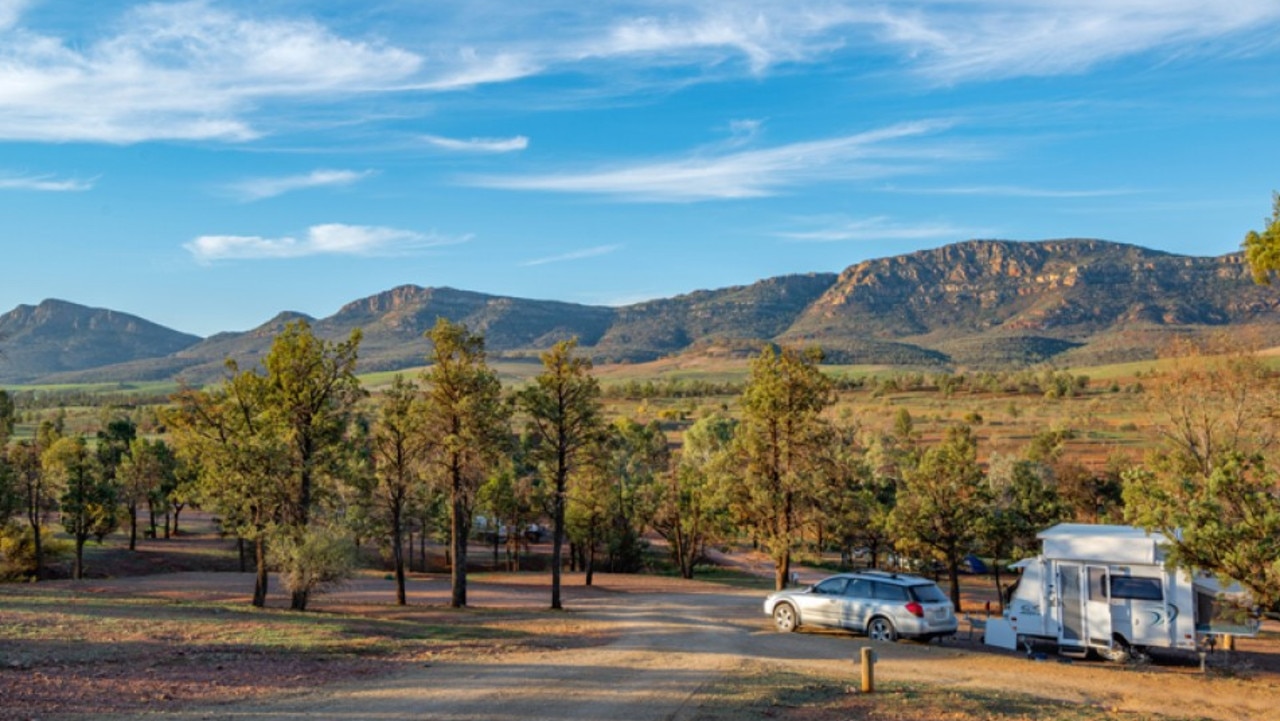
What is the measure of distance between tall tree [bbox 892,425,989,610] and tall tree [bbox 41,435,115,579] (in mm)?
38872

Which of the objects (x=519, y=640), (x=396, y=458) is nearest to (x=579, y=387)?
(x=396, y=458)

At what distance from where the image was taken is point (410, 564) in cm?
5759

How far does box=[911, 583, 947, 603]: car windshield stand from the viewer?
21.7 metres

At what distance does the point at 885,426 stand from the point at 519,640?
8783 cm

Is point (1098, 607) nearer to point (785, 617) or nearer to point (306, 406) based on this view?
point (785, 617)

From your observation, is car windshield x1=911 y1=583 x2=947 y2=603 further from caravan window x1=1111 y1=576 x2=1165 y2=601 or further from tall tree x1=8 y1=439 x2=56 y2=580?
tall tree x1=8 y1=439 x2=56 y2=580

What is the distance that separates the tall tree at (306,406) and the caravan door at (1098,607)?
22.3 metres

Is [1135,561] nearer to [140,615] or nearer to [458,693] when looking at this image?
[458,693]

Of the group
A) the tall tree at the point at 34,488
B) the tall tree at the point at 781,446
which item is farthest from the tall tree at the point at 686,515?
the tall tree at the point at 34,488

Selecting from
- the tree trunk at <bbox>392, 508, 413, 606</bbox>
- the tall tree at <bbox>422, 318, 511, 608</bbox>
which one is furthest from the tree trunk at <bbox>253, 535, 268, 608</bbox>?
the tall tree at <bbox>422, 318, 511, 608</bbox>

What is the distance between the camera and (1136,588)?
20.2m

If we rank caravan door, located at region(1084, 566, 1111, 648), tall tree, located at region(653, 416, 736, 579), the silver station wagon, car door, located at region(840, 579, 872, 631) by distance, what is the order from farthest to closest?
1. tall tree, located at region(653, 416, 736, 579)
2. car door, located at region(840, 579, 872, 631)
3. the silver station wagon
4. caravan door, located at region(1084, 566, 1111, 648)

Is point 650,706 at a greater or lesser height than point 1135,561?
lesser

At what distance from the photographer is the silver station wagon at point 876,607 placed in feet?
70.6
